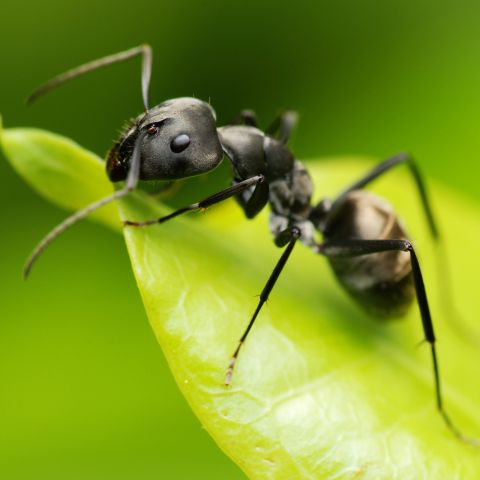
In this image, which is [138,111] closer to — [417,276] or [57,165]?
[57,165]

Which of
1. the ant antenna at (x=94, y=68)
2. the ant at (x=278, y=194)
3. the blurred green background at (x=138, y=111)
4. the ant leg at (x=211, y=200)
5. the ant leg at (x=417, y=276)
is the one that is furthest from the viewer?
the blurred green background at (x=138, y=111)

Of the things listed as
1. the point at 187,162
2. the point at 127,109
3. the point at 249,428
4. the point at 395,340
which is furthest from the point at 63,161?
the point at 127,109

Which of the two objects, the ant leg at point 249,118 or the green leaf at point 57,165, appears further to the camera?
the ant leg at point 249,118

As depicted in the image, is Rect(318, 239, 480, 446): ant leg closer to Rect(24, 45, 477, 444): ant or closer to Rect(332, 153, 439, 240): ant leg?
Rect(24, 45, 477, 444): ant

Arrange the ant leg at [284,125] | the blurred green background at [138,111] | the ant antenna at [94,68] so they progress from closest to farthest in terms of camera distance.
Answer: the ant antenna at [94,68] → the blurred green background at [138,111] → the ant leg at [284,125]

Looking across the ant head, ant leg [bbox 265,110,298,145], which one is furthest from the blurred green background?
the ant head

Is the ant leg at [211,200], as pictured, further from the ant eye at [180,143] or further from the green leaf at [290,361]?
the ant eye at [180,143]

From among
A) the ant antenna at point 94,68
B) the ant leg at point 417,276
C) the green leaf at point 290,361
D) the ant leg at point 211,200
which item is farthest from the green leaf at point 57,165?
the ant leg at point 417,276

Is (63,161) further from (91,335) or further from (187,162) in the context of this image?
(91,335)
